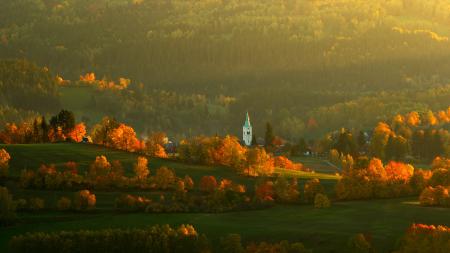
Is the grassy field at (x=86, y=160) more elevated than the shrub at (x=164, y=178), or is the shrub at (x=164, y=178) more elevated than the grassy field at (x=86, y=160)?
the grassy field at (x=86, y=160)

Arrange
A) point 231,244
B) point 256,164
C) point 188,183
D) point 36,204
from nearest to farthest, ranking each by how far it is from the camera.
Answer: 1. point 231,244
2. point 36,204
3. point 188,183
4. point 256,164

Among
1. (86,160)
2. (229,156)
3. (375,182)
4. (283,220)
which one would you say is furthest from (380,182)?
(86,160)

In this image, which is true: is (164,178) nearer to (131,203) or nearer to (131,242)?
(131,203)

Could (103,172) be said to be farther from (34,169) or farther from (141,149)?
(141,149)

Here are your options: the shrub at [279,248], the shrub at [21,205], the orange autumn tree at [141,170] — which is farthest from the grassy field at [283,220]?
the orange autumn tree at [141,170]

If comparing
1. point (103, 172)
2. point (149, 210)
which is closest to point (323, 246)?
point (149, 210)

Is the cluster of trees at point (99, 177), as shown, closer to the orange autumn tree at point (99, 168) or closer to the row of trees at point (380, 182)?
the orange autumn tree at point (99, 168)
